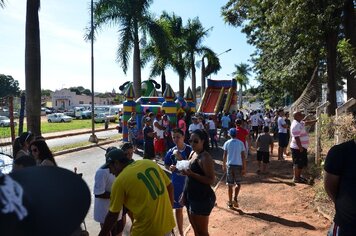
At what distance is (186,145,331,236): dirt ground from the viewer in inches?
252

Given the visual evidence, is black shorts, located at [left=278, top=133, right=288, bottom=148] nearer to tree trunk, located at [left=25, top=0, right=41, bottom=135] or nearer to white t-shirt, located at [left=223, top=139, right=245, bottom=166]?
white t-shirt, located at [left=223, top=139, right=245, bottom=166]

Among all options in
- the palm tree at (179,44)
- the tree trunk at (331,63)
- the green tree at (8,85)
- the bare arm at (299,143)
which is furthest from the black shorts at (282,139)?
the green tree at (8,85)

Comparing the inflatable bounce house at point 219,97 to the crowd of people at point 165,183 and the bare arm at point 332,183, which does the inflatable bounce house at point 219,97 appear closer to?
the crowd of people at point 165,183

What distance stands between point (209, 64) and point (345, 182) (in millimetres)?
37925

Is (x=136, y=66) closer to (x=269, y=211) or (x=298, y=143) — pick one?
(x=298, y=143)

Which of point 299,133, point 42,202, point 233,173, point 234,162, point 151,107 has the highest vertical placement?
point 151,107

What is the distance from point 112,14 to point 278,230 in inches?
691

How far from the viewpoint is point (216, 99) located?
116 ft

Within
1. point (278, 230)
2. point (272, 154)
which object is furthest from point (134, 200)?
point (272, 154)

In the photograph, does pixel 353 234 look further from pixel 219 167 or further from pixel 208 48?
pixel 208 48

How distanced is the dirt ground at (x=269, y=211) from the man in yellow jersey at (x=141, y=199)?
2.95 m

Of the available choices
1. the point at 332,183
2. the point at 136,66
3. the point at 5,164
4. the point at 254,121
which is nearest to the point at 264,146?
the point at 5,164

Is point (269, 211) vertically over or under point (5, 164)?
under

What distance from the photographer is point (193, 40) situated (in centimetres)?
3716
